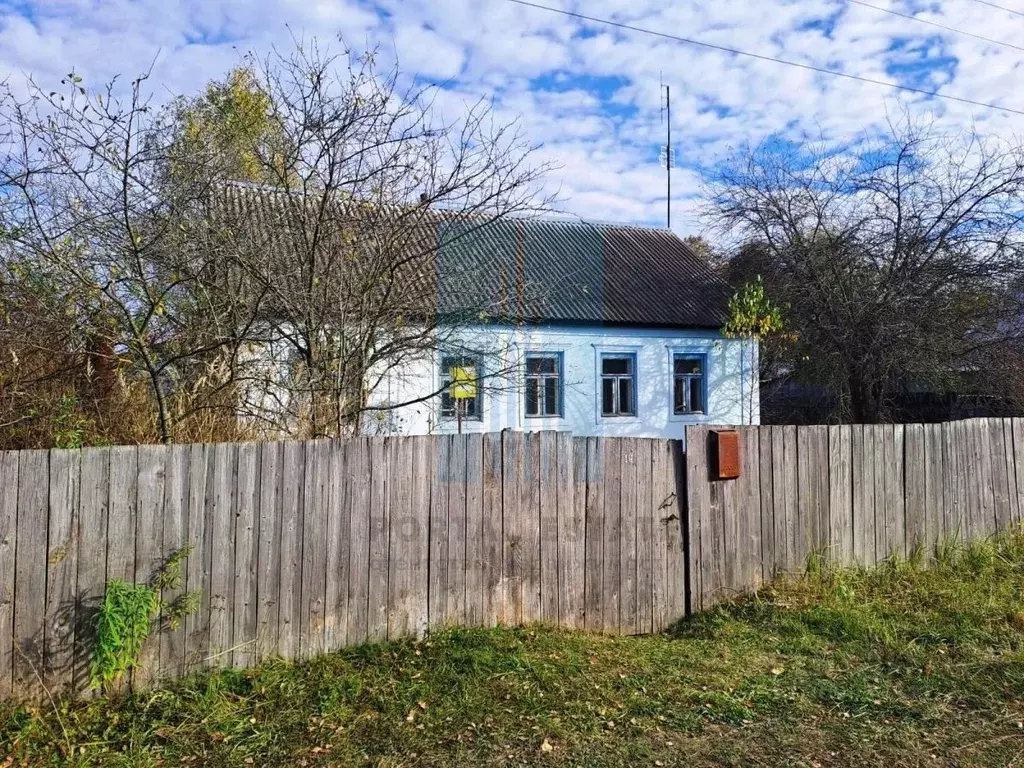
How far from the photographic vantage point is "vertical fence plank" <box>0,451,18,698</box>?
3.43 meters

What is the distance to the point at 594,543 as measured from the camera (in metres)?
4.93

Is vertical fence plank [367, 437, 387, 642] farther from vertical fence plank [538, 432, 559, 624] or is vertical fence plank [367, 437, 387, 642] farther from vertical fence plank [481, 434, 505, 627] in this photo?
vertical fence plank [538, 432, 559, 624]

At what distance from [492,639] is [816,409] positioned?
16202mm

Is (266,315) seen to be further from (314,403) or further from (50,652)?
(50,652)

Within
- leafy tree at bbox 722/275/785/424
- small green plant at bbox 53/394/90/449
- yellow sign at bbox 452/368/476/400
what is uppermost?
leafy tree at bbox 722/275/785/424

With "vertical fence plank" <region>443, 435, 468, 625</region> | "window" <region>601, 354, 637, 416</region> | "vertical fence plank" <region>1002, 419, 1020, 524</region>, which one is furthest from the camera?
"window" <region>601, 354, 637, 416</region>

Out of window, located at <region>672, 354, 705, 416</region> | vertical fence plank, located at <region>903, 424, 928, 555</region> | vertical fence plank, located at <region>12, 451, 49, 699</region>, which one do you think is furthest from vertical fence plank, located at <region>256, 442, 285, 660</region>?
window, located at <region>672, 354, 705, 416</region>

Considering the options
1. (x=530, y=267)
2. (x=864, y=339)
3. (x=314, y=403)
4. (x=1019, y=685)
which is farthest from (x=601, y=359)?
(x=1019, y=685)

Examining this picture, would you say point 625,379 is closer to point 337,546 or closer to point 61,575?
point 337,546

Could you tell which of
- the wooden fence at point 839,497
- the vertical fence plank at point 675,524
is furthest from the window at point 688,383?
the vertical fence plank at point 675,524

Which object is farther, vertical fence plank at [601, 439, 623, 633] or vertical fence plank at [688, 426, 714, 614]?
vertical fence plank at [688, 426, 714, 614]

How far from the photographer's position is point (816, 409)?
18219mm

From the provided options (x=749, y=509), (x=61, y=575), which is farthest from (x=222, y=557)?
(x=749, y=509)

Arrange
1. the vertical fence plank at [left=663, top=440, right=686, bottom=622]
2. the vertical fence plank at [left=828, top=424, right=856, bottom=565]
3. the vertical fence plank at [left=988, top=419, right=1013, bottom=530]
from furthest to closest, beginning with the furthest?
the vertical fence plank at [left=988, top=419, right=1013, bottom=530] → the vertical fence plank at [left=828, top=424, right=856, bottom=565] → the vertical fence plank at [left=663, top=440, right=686, bottom=622]
